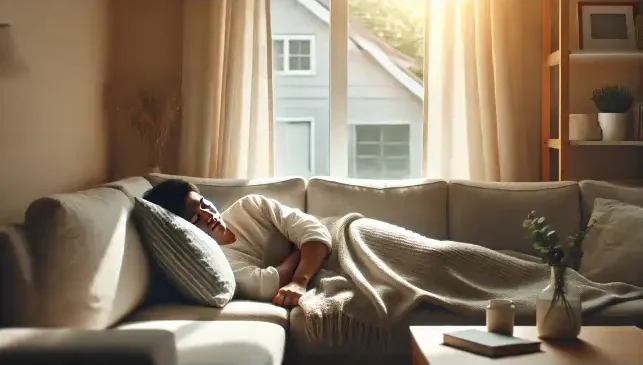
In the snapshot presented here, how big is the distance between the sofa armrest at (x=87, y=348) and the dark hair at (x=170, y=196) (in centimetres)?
127

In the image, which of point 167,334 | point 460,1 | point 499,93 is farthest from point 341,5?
point 167,334

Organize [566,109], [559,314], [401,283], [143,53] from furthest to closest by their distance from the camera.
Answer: [143,53] < [566,109] < [401,283] < [559,314]

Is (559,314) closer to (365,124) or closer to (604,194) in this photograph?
(604,194)

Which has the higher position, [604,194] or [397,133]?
[397,133]

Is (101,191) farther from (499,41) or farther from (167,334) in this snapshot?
(499,41)

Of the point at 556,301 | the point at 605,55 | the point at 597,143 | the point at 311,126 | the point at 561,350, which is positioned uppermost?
the point at 605,55

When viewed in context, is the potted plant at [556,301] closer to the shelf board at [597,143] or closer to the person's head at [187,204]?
the person's head at [187,204]

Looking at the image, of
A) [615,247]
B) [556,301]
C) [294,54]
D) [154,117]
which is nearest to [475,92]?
[294,54]

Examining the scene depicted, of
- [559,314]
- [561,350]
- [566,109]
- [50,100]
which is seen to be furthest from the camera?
[566,109]

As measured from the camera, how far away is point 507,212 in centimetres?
339

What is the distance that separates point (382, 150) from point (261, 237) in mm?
1148

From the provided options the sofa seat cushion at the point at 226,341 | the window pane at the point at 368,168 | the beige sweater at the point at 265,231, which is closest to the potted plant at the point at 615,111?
the window pane at the point at 368,168

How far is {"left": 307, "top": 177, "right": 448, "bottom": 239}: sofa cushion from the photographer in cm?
342

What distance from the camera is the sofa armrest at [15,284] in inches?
78.8
